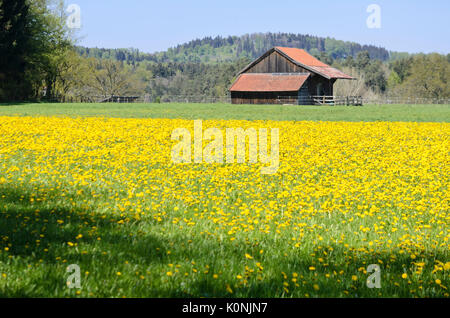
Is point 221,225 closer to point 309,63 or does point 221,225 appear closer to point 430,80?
point 309,63

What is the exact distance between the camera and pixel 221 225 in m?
6.70

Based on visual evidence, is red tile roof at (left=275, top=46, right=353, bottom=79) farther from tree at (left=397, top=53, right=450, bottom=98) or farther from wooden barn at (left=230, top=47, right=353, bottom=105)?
tree at (left=397, top=53, right=450, bottom=98)

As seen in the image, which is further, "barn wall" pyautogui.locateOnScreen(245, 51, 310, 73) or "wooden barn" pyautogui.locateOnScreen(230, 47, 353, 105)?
"barn wall" pyautogui.locateOnScreen(245, 51, 310, 73)

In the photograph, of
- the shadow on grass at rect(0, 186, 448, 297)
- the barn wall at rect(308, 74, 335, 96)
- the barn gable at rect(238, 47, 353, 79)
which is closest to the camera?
the shadow on grass at rect(0, 186, 448, 297)

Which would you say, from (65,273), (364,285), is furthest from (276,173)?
(65,273)

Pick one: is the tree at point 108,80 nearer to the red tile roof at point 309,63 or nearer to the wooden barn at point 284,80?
the wooden barn at point 284,80

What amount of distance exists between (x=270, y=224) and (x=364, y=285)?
2.26m

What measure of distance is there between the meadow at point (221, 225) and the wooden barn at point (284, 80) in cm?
4652

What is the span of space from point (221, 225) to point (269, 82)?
55.7 m

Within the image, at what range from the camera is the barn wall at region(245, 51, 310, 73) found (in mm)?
61594

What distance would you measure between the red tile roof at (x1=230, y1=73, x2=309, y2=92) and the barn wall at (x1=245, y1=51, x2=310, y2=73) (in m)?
0.64

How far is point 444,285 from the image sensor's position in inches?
190

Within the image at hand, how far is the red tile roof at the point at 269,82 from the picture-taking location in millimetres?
58669

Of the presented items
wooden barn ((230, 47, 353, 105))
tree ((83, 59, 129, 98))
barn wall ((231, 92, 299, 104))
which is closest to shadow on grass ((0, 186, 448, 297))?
wooden barn ((230, 47, 353, 105))
